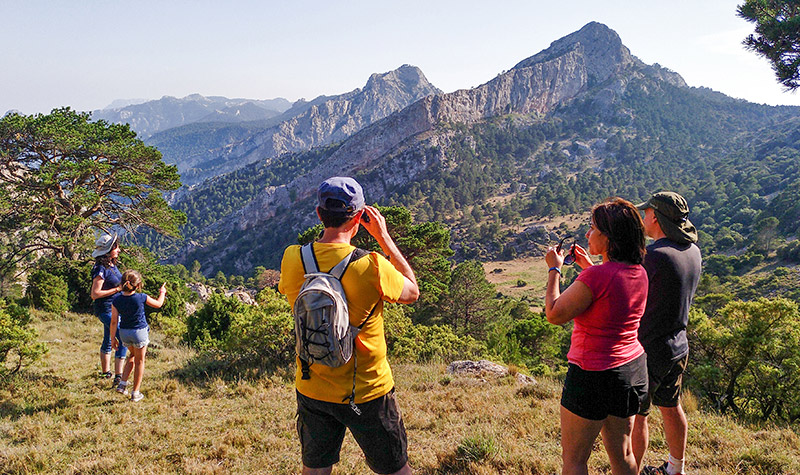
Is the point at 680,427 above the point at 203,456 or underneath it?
above

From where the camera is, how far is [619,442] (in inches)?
79.8

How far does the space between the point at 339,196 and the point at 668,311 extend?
218 cm

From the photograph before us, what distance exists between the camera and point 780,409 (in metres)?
6.14

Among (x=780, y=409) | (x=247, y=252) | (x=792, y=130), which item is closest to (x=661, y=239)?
(x=780, y=409)

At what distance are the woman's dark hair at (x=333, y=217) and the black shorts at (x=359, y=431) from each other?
0.89 metres

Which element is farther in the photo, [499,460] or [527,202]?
[527,202]

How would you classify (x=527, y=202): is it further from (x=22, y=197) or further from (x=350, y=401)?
(x=350, y=401)

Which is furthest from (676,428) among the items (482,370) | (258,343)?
(258,343)

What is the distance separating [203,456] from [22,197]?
16.7 meters

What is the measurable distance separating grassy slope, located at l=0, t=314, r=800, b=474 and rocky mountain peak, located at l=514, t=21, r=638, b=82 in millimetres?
183740

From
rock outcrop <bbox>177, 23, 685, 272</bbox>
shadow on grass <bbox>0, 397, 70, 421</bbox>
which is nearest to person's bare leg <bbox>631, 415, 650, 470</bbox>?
shadow on grass <bbox>0, 397, 70, 421</bbox>

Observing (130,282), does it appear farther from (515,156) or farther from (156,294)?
(515,156)

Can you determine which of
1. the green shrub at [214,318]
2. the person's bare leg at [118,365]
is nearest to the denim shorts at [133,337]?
the person's bare leg at [118,365]

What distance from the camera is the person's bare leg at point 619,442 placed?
200 cm
